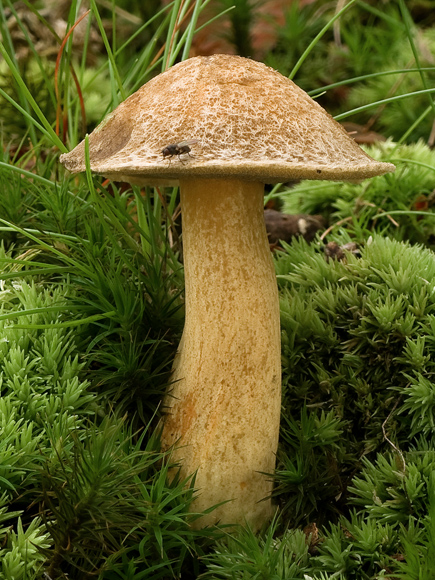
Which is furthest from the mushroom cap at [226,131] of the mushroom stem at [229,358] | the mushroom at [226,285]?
the mushroom stem at [229,358]

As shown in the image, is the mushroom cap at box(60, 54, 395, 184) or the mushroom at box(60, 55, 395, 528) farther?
the mushroom at box(60, 55, 395, 528)

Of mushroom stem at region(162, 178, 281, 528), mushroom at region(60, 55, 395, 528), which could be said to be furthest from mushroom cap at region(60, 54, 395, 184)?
mushroom stem at region(162, 178, 281, 528)

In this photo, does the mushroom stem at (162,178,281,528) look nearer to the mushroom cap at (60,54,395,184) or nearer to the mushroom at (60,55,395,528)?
the mushroom at (60,55,395,528)

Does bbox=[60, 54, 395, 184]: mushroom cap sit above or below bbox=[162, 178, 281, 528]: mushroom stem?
above

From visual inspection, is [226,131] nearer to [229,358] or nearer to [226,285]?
[226,285]

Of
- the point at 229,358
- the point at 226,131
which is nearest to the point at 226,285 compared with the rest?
the point at 229,358

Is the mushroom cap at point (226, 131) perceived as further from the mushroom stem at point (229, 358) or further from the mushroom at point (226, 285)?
the mushroom stem at point (229, 358)

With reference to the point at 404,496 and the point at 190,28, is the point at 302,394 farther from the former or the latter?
the point at 190,28

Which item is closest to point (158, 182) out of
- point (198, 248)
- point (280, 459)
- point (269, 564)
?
point (198, 248)
